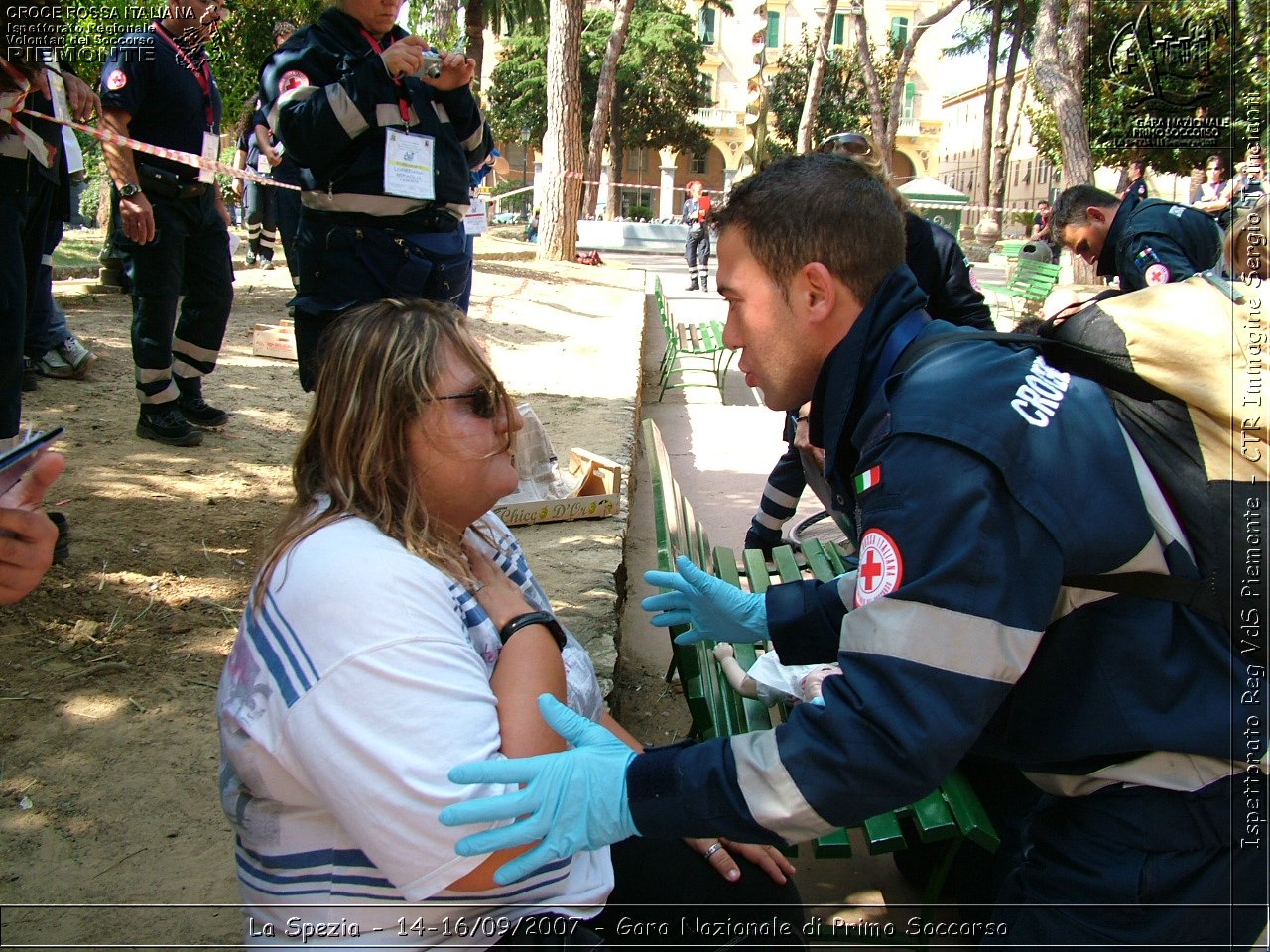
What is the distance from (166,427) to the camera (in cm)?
462

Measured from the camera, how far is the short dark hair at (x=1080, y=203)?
5.48 metres

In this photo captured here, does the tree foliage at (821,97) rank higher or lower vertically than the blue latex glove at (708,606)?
higher

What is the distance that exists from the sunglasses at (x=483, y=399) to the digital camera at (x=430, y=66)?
6.89 feet

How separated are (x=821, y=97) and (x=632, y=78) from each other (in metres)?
9.83

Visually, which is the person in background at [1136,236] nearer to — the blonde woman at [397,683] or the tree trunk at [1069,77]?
the blonde woman at [397,683]

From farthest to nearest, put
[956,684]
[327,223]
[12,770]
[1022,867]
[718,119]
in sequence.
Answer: [718,119] < [327,223] < [12,770] < [1022,867] < [956,684]

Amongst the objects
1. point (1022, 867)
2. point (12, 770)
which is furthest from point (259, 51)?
point (1022, 867)

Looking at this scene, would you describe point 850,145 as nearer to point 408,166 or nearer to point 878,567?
point 408,166

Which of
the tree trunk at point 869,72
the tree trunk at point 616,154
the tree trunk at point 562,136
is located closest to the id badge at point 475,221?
the tree trunk at point 562,136

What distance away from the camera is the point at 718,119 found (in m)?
57.2

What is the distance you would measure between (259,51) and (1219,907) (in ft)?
60.9

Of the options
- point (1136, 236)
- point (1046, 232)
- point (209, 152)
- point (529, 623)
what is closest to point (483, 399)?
point (529, 623)

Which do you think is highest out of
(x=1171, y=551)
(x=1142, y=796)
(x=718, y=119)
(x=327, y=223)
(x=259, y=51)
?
(x=718, y=119)

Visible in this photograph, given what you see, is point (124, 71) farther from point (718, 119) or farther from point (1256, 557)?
point (718, 119)
